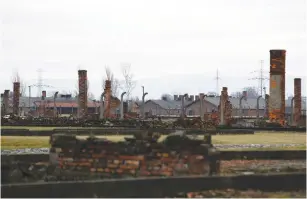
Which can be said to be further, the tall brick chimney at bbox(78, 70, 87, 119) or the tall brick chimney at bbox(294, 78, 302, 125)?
the tall brick chimney at bbox(294, 78, 302, 125)

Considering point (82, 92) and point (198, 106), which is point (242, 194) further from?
point (198, 106)

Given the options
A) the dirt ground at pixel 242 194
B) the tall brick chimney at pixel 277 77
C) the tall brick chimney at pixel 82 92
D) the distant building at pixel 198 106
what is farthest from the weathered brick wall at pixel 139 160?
the distant building at pixel 198 106

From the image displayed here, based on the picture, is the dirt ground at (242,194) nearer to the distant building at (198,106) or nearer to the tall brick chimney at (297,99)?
the tall brick chimney at (297,99)

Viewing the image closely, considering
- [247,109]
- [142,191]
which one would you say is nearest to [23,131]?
[142,191]

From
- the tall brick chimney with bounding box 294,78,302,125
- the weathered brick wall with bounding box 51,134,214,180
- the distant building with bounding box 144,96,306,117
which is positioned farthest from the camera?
the distant building with bounding box 144,96,306,117

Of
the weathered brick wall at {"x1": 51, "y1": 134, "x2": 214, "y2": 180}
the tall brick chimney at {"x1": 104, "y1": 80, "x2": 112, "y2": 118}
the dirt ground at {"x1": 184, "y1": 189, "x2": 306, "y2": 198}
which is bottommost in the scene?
the dirt ground at {"x1": 184, "y1": 189, "x2": 306, "y2": 198}

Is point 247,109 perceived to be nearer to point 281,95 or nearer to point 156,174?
point 281,95

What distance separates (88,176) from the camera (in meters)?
8.19

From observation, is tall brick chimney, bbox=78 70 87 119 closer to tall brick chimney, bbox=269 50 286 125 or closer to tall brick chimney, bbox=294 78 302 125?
tall brick chimney, bbox=269 50 286 125

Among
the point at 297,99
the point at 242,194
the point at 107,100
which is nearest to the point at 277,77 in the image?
the point at 297,99

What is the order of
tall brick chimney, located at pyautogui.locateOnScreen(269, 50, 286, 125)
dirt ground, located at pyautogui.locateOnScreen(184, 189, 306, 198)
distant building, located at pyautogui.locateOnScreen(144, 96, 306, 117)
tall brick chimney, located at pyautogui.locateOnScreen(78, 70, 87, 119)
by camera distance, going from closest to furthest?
dirt ground, located at pyautogui.locateOnScreen(184, 189, 306, 198) < tall brick chimney, located at pyautogui.locateOnScreen(269, 50, 286, 125) < tall brick chimney, located at pyautogui.locateOnScreen(78, 70, 87, 119) < distant building, located at pyautogui.locateOnScreen(144, 96, 306, 117)

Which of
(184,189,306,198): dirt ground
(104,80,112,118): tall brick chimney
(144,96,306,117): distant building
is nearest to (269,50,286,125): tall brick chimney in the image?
(104,80,112,118): tall brick chimney

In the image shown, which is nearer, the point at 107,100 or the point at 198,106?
the point at 107,100

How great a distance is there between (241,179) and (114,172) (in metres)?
1.97
